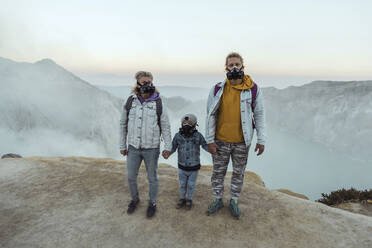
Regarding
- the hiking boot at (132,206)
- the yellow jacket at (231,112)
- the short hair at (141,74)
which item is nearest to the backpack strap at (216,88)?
the yellow jacket at (231,112)

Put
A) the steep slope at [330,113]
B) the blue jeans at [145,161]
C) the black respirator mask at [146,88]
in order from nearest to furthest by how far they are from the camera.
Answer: the black respirator mask at [146,88], the blue jeans at [145,161], the steep slope at [330,113]

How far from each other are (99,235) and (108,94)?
151 metres

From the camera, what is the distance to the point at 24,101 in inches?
4488

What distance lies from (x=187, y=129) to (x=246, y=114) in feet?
4.07

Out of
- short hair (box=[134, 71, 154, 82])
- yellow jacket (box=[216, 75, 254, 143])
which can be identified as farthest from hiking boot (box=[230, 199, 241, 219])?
short hair (box=[134, 71, 154, 82])

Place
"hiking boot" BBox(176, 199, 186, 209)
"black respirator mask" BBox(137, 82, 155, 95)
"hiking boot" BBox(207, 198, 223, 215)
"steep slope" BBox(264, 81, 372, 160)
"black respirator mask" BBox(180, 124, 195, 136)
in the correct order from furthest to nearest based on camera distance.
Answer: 1. "steep slope" BBox(264, 81, 372, 160)
2. "hiking boot" BBox(176, 199, 186, 209)
3. "hiking boot" BBox(207, 198, 223, 215)
4. "black respirator mask" BBox(180, 124, 195, 136)
5. "black respirator mask" BBox(137, 82, 155, 95)

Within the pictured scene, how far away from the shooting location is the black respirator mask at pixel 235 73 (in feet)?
12.2

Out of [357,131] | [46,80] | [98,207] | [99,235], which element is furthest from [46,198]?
[46,80]

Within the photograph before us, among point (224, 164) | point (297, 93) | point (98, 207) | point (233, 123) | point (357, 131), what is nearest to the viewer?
point (233, 123)

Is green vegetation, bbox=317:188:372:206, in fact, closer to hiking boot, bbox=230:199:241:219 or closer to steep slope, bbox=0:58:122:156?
hiking boot, bbox=230:199:241:219

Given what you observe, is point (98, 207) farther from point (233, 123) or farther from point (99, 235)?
point (233, 123)

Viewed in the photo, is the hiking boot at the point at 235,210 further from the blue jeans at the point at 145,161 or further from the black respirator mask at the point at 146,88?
the black respirator mask at the point at 146,88

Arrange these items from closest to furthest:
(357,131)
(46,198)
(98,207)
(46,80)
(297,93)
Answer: (98,207) < (46,198) < (357,131) < (297,93) < (46,80)

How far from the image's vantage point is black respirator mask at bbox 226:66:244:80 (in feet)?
12.2
